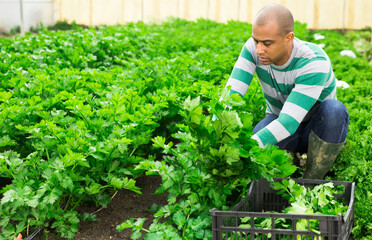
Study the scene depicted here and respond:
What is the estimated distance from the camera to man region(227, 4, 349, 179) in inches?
130

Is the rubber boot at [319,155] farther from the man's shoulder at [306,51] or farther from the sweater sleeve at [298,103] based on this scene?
the man's shoulder at [306,51]

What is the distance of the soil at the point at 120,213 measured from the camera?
328 centimetres

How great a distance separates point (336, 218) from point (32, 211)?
1756 mm

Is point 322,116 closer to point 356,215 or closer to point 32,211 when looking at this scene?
point 356,215

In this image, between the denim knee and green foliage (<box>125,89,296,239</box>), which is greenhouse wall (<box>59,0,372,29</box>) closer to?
the denim knee

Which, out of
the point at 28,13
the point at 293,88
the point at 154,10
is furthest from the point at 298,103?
the point at 154,10

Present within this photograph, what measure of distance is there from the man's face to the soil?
1.25 meters

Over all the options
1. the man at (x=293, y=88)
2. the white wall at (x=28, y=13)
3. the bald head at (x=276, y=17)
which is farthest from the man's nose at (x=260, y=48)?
the white wall at (x=28, y=13)

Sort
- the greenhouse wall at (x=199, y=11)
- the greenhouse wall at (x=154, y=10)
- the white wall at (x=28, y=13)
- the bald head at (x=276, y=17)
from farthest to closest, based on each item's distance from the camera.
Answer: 1. the greenhouse wall at (x=154, y=10)
2. the greenhouse wall at (x=199, y=11)
3. the white wall at (x=28, y=13)
4. the bald head at (x=276, y=17)

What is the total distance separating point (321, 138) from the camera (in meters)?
3.71

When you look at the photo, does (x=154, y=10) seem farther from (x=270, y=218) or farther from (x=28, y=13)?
(x=270, y=218)

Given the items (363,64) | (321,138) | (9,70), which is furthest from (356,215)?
A: (363,64)

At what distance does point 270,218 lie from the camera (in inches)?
113

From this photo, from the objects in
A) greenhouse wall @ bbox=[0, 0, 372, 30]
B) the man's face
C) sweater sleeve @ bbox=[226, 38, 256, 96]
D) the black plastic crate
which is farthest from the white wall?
the black plastic crate
